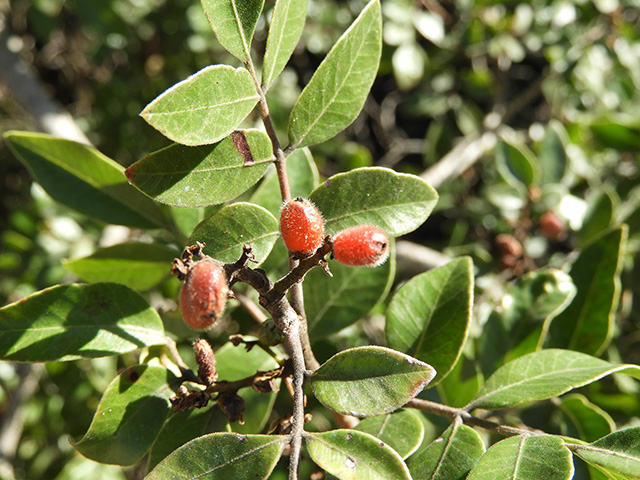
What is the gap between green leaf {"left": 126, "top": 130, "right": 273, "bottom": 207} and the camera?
0.82 meters

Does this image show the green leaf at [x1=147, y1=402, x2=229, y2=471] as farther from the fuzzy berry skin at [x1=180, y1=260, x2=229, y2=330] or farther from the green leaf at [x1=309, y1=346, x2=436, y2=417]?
the fuzzy berry skin at [x1=180, y1=260, x2=229, y2=330]

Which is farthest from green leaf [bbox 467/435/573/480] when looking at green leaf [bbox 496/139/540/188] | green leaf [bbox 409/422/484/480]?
green leaf [bbox 496/139/540/188]

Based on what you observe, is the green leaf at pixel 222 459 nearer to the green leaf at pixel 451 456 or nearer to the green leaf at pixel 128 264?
the green leaf at pixel 451 456

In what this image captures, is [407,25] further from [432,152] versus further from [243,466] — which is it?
[243,466]

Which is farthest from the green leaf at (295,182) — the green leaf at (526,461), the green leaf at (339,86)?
the green leaf at (526,461)

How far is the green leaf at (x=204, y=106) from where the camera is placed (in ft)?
2.34

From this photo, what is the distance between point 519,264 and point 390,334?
3.32 feet

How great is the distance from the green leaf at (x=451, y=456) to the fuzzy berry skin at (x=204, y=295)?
532mm

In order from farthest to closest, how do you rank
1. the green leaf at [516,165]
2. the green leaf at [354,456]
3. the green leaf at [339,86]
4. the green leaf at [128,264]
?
the green leaf at [516,165]
the green leaf at [128,264]
the green leaf at [339,86]
the green leaf at [354,456]

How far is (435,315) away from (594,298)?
20.3 inches

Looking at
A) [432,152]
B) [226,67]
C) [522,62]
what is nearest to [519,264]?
[432,152]

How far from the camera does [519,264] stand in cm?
199

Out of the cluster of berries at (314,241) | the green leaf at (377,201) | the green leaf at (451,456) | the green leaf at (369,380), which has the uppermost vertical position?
the cluster of berries at (314,241)

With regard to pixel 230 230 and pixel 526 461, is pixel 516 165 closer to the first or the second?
pixel 526 461
